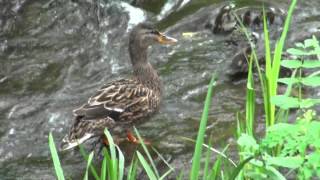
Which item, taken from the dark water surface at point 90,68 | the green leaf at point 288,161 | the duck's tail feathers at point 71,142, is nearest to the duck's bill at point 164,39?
the dark water surface at point 90,68

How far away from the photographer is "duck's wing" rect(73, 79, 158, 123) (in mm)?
5273

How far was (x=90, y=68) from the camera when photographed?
23.4ft

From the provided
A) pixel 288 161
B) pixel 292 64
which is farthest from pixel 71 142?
pixel 288 161

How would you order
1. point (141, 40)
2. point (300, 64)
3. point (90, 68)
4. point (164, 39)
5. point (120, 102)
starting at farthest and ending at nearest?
point (90, 68) < point (164, 39) < point (141, 40) < point (120, 102) < point (300, 64)

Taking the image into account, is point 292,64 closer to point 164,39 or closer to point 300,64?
point 300,64

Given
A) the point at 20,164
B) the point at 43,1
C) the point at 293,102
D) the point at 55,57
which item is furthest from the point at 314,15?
the point at 293,102

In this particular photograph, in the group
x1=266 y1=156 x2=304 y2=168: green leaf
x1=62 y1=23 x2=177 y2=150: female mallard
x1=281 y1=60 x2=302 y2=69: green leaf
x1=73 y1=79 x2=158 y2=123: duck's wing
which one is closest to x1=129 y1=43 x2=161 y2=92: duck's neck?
x1=62 y1=23 x2=177 y2=150: female mallard

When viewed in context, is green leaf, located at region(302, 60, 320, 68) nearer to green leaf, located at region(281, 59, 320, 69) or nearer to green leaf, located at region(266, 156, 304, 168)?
green leaf, located at region(281, 59, 320, 69)

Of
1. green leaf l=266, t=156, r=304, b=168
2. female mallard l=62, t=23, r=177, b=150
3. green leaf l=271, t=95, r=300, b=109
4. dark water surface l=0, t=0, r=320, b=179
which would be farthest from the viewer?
dark water surface l=0, t=0, r=320, b=179

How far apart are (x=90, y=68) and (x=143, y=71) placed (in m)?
1.40

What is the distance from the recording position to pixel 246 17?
774 cm

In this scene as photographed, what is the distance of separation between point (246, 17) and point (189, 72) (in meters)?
1.37

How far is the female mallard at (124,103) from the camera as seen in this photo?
520cm

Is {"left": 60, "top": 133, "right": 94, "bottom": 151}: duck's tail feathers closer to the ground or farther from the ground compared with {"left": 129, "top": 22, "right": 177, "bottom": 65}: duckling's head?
closer to the ground
